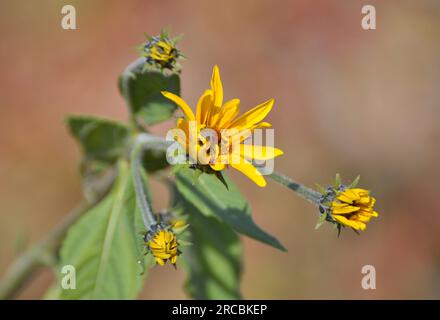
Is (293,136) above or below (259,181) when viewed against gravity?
above

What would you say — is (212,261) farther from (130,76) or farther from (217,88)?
(217,88)

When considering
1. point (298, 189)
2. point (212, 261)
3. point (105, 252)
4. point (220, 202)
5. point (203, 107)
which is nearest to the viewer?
point (203, 107)

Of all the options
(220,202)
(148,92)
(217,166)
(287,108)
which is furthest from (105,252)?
(287,108)

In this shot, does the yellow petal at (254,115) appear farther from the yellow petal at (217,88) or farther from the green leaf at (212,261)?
the green leaf at (212,261)

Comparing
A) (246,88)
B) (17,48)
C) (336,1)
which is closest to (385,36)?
(336,1)

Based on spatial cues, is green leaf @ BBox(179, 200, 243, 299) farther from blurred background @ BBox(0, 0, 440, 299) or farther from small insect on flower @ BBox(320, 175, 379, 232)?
blurred background @ BBox(0, 0, 440, 299)
